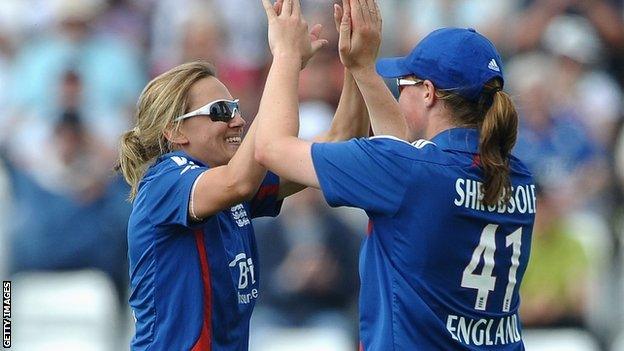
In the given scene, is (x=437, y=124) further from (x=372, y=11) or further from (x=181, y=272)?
(x=181, y=272)

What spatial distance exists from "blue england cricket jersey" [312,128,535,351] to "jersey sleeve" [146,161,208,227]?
0.61m

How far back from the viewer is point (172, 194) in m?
3.75

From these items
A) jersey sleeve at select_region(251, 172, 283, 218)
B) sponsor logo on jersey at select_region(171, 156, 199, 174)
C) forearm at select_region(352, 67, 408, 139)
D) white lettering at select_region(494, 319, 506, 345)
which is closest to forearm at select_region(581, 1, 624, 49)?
jersey sleeve at select_region(251, 172, 283, 218)

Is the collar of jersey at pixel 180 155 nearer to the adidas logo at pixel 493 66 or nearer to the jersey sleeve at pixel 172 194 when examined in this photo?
the jersey sleeve at pixel 172 194

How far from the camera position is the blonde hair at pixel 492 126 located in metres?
3.34

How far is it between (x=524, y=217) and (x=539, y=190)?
432 cm

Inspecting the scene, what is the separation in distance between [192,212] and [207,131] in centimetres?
40

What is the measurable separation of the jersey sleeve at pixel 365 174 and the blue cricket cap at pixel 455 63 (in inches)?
10.4

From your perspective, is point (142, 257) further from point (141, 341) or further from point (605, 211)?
point (605, 211)

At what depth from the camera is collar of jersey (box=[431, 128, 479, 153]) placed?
11.1ft

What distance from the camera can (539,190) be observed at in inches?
305

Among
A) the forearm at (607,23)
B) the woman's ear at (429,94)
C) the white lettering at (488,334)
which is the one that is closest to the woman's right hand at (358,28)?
the woman's ear at (429,94)

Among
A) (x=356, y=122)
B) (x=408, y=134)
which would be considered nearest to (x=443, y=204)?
(x=408, y=134)

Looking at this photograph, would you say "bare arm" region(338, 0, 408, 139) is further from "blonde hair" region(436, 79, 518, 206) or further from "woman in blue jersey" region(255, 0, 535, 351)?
"blonde hair" region(436, 79, 518, 206)
